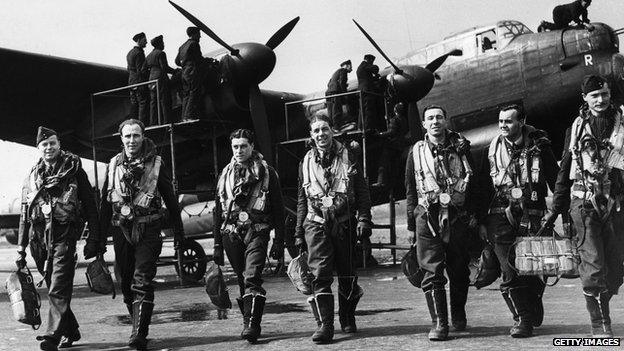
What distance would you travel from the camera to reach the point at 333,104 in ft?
49.6

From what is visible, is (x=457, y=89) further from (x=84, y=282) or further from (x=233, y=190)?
(x=233, y=190)

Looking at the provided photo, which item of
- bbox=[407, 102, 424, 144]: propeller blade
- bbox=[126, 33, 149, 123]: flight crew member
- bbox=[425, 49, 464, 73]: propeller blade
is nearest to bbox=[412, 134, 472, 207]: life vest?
bbox=[126, 33, 149, 123]: flight crew member

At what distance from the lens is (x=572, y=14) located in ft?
47.3

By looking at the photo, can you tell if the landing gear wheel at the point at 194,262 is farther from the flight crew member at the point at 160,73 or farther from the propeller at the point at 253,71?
the flight crew member at the point at 160,73

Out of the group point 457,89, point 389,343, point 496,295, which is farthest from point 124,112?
point 389,343

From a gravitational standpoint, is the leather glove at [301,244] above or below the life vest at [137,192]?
below

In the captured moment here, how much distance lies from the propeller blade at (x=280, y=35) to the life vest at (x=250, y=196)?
8.17 metres

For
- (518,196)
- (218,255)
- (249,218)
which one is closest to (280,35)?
(218,255)

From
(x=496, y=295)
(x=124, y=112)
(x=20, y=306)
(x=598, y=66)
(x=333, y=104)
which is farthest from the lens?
(x=124, y=112)

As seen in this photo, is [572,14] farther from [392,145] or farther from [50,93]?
[50,93]

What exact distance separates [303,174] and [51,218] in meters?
2.30

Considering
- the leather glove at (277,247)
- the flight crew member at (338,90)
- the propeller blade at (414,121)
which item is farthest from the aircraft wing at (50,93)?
the leather glove at (277,247)

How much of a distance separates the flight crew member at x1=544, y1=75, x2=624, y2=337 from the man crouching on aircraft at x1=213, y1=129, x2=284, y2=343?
2548 mm

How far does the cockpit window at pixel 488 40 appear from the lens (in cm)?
1589
